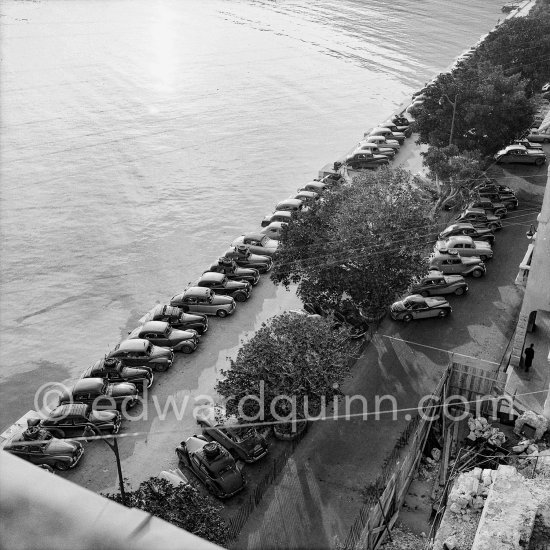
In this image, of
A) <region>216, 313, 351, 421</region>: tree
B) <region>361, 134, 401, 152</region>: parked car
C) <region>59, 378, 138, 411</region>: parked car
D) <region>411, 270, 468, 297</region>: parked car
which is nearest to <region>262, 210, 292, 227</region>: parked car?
<region>411, 270, 468, 297</region>: parked car

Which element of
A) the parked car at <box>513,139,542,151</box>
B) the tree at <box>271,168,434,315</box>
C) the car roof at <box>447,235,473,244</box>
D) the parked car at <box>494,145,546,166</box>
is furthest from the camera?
the parked car at <box>513,139,542,151</box>

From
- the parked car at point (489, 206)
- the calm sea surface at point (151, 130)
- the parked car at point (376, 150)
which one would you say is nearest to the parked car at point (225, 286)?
the calm sea surface at point (151, 130)

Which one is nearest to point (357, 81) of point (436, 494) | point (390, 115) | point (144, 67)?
point (390, 115)

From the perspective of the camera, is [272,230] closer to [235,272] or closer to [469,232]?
[235,272]

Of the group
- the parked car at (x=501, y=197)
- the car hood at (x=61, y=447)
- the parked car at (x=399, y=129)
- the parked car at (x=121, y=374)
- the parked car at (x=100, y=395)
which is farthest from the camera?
the parked car at (x=399, y=129)

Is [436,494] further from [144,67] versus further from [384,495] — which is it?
[144,67]

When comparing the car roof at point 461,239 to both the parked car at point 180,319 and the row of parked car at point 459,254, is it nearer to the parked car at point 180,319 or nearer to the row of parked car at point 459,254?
the row of parked car at point 459,254

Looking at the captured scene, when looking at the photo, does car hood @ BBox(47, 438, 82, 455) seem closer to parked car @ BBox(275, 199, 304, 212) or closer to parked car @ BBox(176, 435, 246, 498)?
parked car @ BBox(176, 435, 246, 498)
